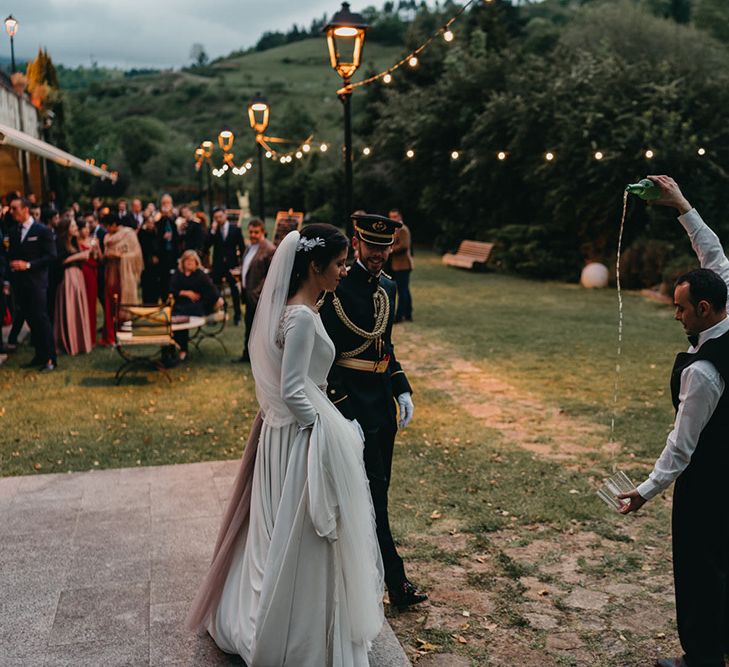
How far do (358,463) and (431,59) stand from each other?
35.3 meters

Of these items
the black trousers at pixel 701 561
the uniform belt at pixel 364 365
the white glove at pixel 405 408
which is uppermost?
the uniform belt at pixel 364 365

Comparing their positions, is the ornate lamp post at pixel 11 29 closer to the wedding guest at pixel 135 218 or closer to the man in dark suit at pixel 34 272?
the wedding guest at pixel 135 218

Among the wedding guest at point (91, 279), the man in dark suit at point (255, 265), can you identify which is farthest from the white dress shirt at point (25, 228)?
the man in dark suit at point (255, 265)

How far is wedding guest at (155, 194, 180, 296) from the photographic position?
596 inches

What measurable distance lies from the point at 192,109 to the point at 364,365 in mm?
115765

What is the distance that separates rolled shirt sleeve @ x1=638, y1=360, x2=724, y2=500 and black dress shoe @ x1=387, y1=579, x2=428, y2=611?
1713 millimetres

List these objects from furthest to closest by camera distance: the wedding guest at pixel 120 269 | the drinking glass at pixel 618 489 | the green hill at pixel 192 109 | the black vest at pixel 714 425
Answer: the green hill at pixel 192 109 < the wedding guest at pixel 120 269 < the drinking glass at pixel 618 489 < the black vest at pixel 714 425

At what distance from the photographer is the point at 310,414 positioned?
3684 millimetres

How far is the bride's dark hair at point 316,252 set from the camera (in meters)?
3.75

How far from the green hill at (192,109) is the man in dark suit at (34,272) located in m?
37.1

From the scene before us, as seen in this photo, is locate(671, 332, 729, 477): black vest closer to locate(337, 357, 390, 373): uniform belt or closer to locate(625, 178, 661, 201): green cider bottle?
locate(625, 178, 661, 201): green cider bottle

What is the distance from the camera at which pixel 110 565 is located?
506cm

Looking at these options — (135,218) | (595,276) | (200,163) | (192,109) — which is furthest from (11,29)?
(192,109)

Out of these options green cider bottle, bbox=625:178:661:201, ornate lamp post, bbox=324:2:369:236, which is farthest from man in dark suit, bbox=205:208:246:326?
green cider bottle, bbox=625:178:661:201
